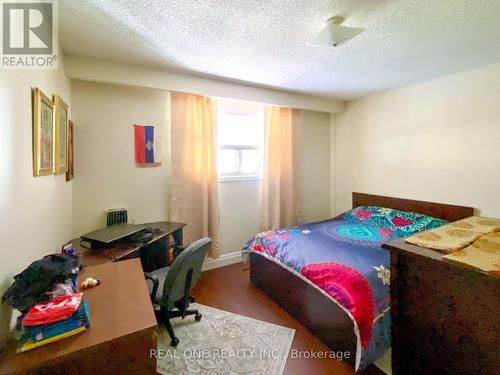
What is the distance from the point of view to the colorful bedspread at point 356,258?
1.61m

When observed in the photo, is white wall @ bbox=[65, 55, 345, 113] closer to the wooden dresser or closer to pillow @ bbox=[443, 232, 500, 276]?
the wooden dresser

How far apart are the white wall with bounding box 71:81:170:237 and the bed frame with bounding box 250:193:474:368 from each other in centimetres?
148

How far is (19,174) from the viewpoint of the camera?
116 cm

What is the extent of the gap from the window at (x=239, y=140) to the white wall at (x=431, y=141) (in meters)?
1.59

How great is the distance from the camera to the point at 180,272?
1.71 m

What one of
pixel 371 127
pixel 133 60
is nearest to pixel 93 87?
pixel 133 60

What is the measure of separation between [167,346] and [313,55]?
112 inches

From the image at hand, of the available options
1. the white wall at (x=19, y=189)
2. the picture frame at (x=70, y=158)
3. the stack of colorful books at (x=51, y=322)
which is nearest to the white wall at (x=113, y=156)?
the picture frame at (x=70, y=158)

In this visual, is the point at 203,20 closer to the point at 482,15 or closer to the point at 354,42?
the point at 354,42

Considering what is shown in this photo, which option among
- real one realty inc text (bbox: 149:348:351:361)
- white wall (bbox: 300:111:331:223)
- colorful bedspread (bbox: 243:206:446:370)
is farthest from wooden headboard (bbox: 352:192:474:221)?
real one realty inc text (bbox: 149:348:351:361)

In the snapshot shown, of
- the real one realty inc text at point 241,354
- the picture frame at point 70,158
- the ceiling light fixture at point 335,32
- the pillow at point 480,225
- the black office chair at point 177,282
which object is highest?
the ceiling light fixture at point 335,32

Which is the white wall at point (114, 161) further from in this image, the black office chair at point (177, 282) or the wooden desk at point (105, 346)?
the wooden desk at point (105, 346)

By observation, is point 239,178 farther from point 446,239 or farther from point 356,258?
point 446,239

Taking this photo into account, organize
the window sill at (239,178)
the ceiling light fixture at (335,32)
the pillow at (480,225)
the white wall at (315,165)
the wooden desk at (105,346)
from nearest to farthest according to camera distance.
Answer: the wooden desk at (105,346)
the pillow at (480,225)
the ceiling light fixture at (335,32)
the window sill at (239,178)
the white wall at (315,165)
